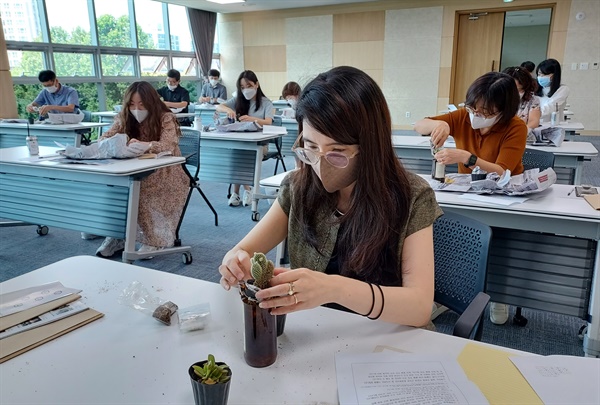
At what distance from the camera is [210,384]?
25.6 inches

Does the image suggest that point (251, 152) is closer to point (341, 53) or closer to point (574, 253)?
point (574, 253)

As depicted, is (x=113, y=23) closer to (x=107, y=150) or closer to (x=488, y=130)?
(x=107, y=150)

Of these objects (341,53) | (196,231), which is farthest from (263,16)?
(196,231)

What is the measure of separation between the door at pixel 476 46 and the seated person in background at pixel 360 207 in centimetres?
808

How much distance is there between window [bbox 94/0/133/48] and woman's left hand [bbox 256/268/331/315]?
797cm

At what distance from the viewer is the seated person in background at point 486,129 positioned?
6.61 ft

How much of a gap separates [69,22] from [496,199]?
7.36 m

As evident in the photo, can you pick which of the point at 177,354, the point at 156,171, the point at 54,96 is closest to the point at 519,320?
the point at 177,354

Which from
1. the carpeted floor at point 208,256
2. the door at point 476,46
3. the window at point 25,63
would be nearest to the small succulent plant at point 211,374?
the carpeted floor at point 208,256

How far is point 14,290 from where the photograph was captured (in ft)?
3.51

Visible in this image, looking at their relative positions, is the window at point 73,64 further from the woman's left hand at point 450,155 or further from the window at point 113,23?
the woman's left hand at point 450,155

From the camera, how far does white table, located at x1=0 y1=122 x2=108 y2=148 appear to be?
4453 millimetres

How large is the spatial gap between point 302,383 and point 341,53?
31.0 ft

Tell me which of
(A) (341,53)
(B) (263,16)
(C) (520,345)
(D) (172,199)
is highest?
(B) (263,16)
